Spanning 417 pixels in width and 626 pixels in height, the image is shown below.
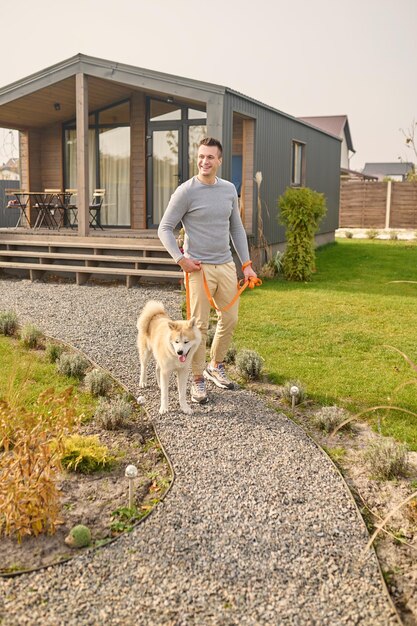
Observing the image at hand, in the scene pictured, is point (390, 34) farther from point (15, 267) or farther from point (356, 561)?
point (356, 561)

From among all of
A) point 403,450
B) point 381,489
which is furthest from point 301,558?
point 403,450

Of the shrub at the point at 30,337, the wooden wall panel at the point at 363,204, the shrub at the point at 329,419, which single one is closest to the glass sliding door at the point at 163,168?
the shrub at the point at 30,337

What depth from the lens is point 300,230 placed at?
11.7 meters

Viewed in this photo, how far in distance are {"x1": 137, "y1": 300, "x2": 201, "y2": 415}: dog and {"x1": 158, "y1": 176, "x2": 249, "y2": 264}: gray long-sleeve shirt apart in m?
0.52

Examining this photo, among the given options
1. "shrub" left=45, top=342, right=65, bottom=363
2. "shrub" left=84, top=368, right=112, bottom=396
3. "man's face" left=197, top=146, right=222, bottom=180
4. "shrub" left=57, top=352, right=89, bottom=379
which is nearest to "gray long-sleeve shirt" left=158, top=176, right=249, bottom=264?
"man's face" left=197, top=146, right=222, bottom=180

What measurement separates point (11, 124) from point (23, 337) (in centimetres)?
913

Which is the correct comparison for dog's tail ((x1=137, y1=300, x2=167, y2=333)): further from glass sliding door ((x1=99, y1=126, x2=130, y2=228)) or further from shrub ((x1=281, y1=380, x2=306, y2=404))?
glass sliding door ((x1=99, y1=126, x2=130, y2=228))

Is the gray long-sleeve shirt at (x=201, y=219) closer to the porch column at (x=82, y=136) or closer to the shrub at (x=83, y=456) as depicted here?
the shrub at (x=83, y=456)

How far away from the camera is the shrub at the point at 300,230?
38.1ft

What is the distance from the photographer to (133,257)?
1086 cm

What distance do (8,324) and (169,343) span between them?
3331 mm

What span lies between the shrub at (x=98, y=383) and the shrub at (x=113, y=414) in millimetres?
486

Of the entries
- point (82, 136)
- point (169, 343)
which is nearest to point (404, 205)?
point (82, 136)

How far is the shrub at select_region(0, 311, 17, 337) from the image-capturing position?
23.3 feet
